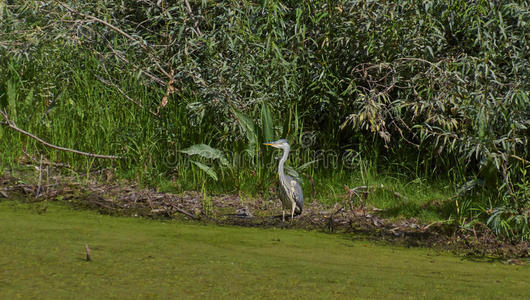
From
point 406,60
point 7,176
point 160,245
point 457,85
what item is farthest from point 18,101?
point 457,85

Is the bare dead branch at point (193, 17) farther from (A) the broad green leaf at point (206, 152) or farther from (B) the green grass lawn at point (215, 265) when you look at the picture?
(B) the green grass lawn at point (215, 265)

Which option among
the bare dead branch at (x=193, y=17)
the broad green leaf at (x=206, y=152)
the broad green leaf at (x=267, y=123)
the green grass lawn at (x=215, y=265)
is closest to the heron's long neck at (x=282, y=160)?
the broad green leaf at (x=267, y=123)

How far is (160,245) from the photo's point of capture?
11.3 feet

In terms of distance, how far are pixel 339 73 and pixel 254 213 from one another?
4.93 ft

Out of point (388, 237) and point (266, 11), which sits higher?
point (266, 11)

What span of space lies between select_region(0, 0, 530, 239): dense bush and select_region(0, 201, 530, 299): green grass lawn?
1.03 metres

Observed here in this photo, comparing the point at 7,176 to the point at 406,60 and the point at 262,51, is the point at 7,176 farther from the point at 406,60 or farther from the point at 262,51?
the point at 406,60

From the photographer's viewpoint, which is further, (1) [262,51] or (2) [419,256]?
(1) [262,51]

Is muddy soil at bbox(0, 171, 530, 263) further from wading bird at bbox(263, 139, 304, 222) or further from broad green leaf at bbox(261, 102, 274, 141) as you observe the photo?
broad green leaf at bbox(261, 102, 274, 141)

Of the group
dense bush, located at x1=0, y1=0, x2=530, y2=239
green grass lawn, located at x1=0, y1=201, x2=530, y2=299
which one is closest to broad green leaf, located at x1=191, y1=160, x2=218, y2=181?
dense bush, located at x1=0, y1=0, x2=530, y2=239

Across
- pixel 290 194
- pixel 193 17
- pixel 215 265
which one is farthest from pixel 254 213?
pixel 193 17

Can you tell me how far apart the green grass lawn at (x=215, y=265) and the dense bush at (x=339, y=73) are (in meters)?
1.03

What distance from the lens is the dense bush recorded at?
450 cm

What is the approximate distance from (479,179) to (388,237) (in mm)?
906
